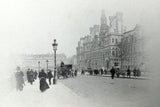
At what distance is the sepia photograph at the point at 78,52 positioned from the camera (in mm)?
1801

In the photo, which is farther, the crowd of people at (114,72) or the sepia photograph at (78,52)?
the crowd of people at (114,72)

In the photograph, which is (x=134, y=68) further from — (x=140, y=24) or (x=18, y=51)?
(x=18, y=51)

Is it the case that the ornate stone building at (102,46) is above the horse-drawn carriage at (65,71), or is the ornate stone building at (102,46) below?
above

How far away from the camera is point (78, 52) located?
6.26 ft

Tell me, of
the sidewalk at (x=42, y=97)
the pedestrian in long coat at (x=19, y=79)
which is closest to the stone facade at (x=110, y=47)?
the sidewalk at (x=42, y=97)

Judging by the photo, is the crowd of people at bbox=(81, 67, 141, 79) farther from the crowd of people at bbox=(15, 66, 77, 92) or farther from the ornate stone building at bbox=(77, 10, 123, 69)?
the crowd of people at bbox=(15, 66, 77, 92)

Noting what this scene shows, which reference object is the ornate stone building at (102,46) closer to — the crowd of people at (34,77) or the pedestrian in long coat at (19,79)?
the crowd of people at (34,77)

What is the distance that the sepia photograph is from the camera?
1.80 m

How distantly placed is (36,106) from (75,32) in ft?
1.72

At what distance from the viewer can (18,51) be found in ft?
5.97

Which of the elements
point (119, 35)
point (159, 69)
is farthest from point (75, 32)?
point (159, 69)

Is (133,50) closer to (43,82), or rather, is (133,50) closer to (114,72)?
(114,72)

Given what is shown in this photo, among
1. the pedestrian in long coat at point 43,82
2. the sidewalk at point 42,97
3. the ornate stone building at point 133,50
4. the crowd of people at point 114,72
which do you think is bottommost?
the sidewalk at point 42,97

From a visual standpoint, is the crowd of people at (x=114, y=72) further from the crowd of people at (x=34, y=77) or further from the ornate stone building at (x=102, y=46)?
the crowd of people at (x=34, y=77)
